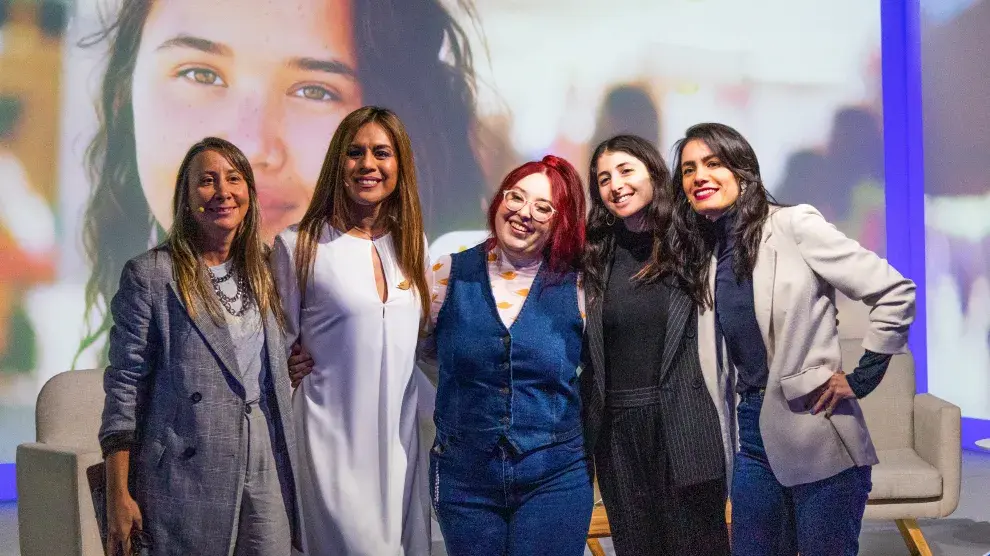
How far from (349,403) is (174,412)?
1.47 ft

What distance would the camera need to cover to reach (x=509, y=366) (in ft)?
8.21

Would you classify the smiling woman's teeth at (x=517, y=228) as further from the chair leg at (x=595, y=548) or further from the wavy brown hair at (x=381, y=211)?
the chair leg at (x=595, y=548)

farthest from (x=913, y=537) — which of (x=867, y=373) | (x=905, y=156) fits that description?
(x=905, y=156)

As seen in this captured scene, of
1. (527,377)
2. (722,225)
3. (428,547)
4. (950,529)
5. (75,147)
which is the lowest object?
(950,529)

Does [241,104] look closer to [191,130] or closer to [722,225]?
[191,130]

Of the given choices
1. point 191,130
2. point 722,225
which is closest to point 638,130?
point 191,130

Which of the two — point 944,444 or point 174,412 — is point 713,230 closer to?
point 174,412

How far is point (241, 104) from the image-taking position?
19.5 ft

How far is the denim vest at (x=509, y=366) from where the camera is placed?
2.49 m

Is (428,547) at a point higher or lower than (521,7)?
lower

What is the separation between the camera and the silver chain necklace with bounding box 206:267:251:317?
7.80ft

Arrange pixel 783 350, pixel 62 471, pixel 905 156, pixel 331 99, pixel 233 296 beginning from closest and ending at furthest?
pixel 233 296 < pixel 783 350 < pixel 62 471 < pixel 331 99 < pixel 905 156

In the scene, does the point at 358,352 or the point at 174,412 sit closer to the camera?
the point at 174,412

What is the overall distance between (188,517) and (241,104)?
4089 mm
